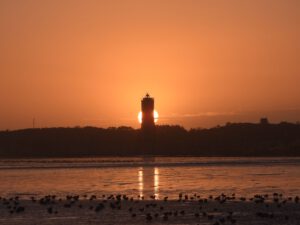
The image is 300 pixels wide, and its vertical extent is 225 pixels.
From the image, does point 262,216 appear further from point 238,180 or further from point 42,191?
point 238,180

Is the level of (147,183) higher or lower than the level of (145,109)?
lower

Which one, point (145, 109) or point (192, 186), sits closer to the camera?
point (192, 186)

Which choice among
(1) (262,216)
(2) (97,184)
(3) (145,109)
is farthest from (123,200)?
(3) (145,109)

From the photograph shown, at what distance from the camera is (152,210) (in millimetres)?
28688

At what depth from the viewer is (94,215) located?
2752 cm

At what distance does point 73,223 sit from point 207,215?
188 inches

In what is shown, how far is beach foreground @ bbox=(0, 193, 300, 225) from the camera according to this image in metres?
25.8

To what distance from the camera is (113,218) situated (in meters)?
26.6

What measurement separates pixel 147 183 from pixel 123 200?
12327 millimetres

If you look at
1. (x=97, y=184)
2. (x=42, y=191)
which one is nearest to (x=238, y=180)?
(x=97, y=184)

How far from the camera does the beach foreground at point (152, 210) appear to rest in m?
25.8

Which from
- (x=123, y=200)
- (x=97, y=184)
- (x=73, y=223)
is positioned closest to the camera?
(x=73, y=223)

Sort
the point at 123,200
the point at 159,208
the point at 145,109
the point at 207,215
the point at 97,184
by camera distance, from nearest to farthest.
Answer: the point at 207,215 → the point at 159,208 → the point at 123,200 → the point at 97,184 → the point at 145,109

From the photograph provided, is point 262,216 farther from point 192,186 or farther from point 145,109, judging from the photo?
point 145,109
